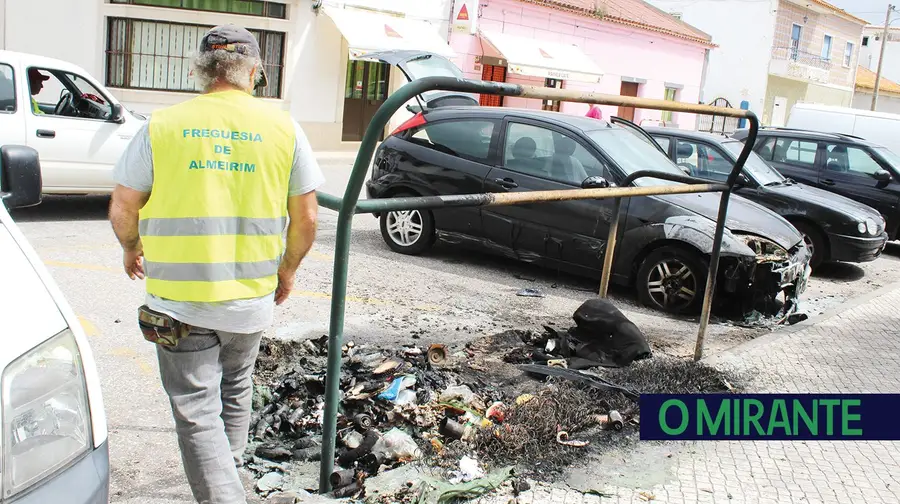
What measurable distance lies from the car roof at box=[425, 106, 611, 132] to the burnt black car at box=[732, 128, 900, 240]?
478cm

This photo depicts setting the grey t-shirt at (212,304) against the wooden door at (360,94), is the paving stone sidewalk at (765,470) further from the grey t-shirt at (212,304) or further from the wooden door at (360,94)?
the wooden door at (360,94)

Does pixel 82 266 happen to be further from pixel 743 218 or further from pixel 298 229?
pixel 743 218

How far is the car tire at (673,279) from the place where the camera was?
24.1 feet

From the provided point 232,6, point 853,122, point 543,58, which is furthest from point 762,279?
point 543,58

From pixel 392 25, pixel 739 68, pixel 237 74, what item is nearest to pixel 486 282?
pixel 237 74

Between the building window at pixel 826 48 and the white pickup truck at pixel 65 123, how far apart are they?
1682 inches

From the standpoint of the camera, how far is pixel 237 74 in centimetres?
302

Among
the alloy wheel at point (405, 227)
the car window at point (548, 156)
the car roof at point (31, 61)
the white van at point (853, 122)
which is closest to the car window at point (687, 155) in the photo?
the car window at point (548, 156)

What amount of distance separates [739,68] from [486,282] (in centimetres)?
3555

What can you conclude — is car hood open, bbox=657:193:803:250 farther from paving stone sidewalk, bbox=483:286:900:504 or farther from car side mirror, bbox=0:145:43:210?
car side mirror, bbox=0:145:43:210

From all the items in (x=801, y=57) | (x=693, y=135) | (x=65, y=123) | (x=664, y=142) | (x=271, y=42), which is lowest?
(x=65, y=123)

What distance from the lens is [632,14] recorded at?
30.8 meters

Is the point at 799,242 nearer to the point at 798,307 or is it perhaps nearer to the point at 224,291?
the point at 798,307

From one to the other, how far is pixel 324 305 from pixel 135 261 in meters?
3.47
